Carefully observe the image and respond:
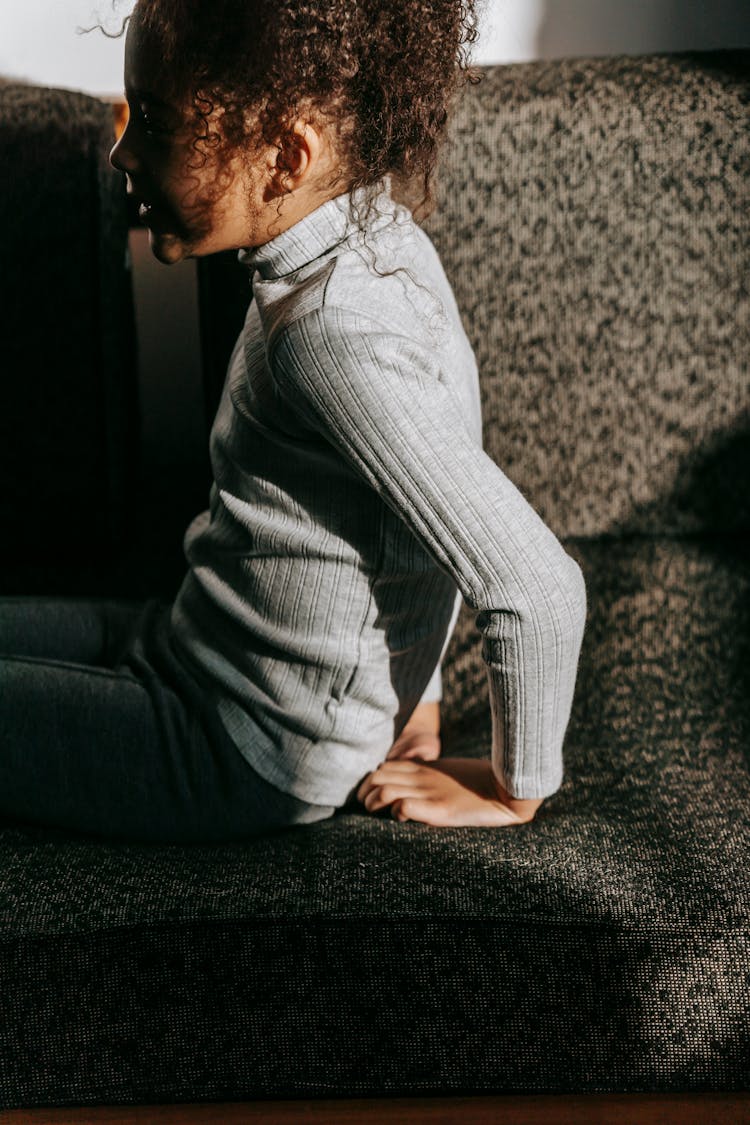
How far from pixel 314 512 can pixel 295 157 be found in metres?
0.24

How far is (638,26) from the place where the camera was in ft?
3.76

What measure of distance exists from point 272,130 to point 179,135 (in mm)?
66

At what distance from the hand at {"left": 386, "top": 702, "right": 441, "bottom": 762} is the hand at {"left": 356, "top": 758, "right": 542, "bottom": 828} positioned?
2.0 inches

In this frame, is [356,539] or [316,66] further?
[356,539]

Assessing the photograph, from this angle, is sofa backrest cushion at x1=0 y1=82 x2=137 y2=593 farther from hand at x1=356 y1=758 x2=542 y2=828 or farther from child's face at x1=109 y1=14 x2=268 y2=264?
hand at x1=356 y1=758 x2=542 y2=828

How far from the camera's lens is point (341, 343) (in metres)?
0.61

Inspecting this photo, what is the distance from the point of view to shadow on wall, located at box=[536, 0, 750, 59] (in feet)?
3.72

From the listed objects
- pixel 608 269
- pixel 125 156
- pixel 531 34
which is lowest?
pixel 608 269

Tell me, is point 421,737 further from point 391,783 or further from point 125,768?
point 125,768

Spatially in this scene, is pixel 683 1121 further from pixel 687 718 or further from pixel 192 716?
pixel 192 716

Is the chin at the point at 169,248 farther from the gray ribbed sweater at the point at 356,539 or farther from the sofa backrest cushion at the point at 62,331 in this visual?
the sofa backrest cushion at the point at 62,331

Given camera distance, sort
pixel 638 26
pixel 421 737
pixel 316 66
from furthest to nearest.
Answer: pixel 638 26, pixel 421 737, pixel 316 66

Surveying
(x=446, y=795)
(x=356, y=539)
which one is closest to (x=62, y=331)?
(x=356, y=539)

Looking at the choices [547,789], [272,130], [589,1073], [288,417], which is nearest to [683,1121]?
[589,1073]
